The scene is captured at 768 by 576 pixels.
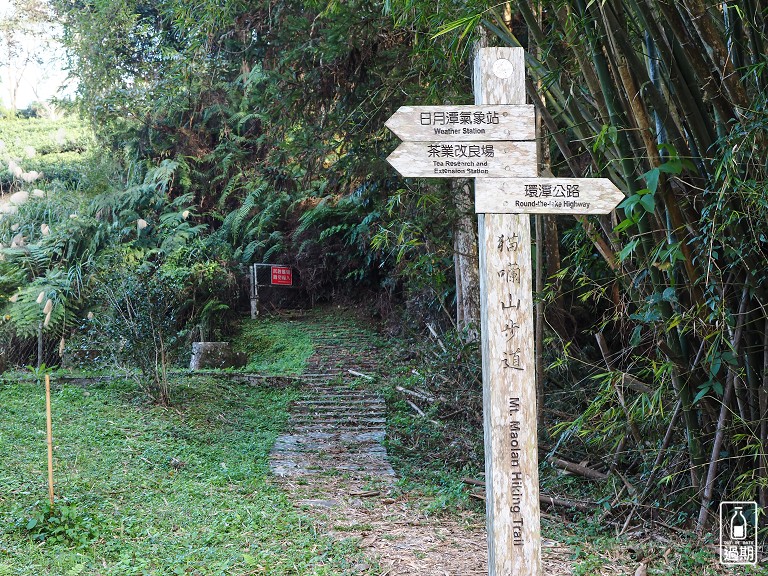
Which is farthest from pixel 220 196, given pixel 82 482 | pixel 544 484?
pixel 544 484

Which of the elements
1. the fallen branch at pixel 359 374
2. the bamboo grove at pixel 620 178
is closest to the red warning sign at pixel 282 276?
the fallen branch at pixel 359 374

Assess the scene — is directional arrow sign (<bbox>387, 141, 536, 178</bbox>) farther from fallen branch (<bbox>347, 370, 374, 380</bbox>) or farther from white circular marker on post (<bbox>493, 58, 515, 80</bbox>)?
fallen branch (<bbox>347, 370, 374, 380</bbox>)

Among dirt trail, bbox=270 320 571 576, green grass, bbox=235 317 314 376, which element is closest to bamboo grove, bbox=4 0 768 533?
dirt trail, bbox=270 320 571 576

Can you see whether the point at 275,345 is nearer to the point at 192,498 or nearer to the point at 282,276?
the point at 282,276

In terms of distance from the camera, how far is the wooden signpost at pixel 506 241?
2.74m

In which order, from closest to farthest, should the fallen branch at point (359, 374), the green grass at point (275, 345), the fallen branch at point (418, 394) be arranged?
the fallen branch at point (418, 394) → the fallen branch at point (359, 374) → the green grass at point (275, 345)

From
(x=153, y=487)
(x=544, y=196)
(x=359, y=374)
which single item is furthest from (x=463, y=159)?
(x=359, y=374)

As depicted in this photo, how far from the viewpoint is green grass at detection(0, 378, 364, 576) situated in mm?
3820

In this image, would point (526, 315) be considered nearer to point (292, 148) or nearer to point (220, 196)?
point (292, 148)

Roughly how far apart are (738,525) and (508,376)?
5.51 feet

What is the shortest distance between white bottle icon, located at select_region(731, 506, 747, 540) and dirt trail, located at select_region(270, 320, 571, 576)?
0.83m

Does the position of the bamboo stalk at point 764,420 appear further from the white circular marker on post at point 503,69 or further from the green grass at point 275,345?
the green grass at point 275,345

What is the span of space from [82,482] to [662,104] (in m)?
4.42

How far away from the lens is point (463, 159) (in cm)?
278
